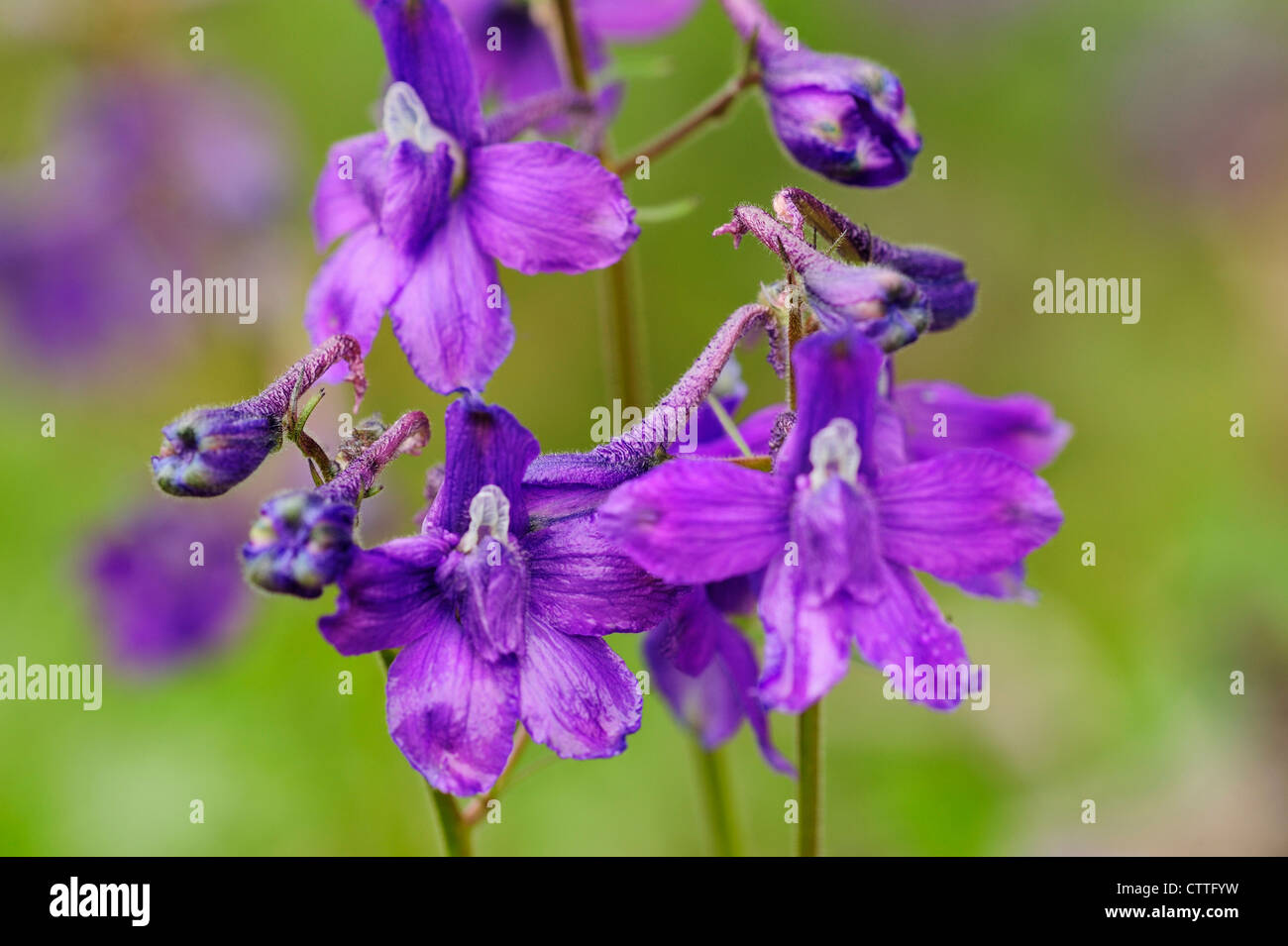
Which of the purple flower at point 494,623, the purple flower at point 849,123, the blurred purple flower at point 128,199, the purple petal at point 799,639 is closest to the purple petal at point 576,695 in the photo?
the purple flower at point 494,623

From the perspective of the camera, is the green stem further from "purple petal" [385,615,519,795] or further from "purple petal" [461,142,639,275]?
"purple petal" [461,142,639,275]

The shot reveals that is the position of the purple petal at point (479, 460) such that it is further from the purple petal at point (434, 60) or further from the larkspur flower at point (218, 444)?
the purple petal at point (434, 60)

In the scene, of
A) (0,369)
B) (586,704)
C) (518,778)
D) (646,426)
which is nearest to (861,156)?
(646,426)

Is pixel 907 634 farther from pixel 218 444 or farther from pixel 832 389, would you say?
pixel 218 444

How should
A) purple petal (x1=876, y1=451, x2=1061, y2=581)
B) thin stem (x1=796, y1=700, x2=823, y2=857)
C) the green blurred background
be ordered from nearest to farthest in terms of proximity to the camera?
1. purple petal (x1=876, y1=451, x2=1061, y2=581)
2. thin stem (x1=796, y1=700, x2=823, y2=857)
3. the green blurred background

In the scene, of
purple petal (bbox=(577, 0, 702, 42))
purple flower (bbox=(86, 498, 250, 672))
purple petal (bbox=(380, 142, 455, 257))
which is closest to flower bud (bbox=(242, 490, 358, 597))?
purple petal (bbox=(380, 142, 455, 257))

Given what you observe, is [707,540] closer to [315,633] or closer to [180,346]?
[315,633]
